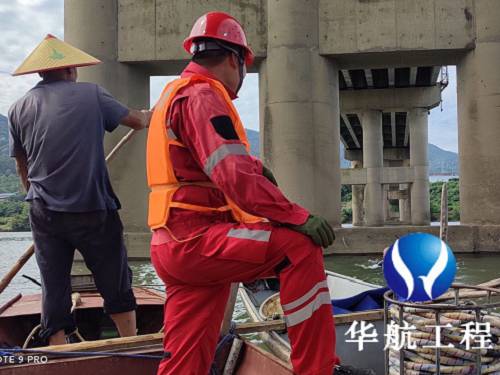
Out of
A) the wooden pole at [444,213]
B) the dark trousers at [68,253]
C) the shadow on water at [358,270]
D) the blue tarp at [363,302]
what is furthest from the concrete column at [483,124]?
the dark trousers at [68,253]

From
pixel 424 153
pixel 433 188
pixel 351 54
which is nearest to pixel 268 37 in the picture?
pixel 351 54

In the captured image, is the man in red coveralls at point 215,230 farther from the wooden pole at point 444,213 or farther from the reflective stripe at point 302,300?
the wooden pole at point 444,213

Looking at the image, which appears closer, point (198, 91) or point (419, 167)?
point (198, 91)

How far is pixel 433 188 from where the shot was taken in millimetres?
86188

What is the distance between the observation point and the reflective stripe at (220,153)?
2.26 meters

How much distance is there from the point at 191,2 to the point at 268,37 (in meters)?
2.61

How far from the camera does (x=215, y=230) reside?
2393 mm

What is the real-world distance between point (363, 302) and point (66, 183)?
8.77 ft

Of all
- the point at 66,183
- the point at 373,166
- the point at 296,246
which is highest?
the point at 373,166

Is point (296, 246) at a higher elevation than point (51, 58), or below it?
below

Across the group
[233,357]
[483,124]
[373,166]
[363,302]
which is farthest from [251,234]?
[373,166]

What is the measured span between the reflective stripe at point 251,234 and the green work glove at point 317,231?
12cm

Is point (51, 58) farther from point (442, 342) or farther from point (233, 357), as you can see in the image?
point (442, 342)

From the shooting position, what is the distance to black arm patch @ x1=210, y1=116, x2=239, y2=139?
2297mm
